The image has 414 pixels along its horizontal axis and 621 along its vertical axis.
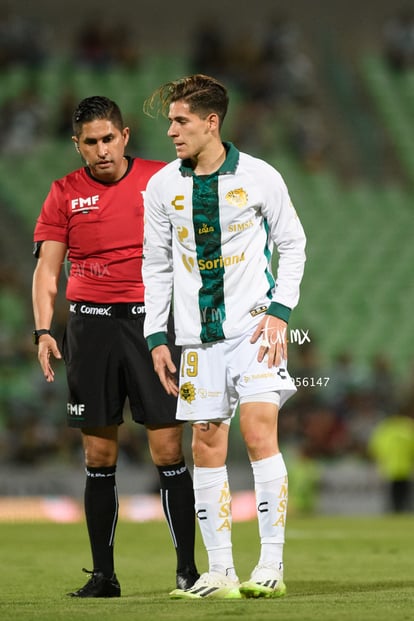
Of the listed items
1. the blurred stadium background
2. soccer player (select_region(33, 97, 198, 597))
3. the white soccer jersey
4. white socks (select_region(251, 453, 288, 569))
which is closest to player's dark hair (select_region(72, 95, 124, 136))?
soccer player (select_region(33, 97, 198, 597))

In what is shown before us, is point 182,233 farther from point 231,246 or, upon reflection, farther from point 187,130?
point 187,130

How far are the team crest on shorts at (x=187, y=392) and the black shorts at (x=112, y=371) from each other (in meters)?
0.37

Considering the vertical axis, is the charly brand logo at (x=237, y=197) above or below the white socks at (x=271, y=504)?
above

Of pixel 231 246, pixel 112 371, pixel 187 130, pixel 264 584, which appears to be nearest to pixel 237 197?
pixel 231 246

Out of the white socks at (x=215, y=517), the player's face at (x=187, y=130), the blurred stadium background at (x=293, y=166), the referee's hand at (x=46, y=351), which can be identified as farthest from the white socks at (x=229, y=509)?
the blurred stadium background at (x=293, y=166)

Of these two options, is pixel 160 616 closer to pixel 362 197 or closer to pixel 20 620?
Answer: pixel 20 620

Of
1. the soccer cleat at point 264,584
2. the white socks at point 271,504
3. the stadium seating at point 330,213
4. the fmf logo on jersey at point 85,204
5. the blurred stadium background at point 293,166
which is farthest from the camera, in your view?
the stadium seating at point 330,213

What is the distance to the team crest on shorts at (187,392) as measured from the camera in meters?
5.73

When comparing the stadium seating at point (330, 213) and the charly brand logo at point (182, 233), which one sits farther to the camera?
the stadium seating at point (330, 213)

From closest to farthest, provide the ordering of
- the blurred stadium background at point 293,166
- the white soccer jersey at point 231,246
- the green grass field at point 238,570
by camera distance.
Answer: the green grass field at point 238,570 → the white soccer jersey at point 231,246 → the blurred stadium background at point 293,166

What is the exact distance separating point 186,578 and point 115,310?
123 centimetres

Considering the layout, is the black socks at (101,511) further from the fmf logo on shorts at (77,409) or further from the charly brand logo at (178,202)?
the charly brand logo at (178,202)

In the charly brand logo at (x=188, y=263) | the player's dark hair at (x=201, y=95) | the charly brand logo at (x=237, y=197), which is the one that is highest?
the player's dark hair at (x=201, y=95)

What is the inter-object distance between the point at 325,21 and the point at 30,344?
9653 millimetres
